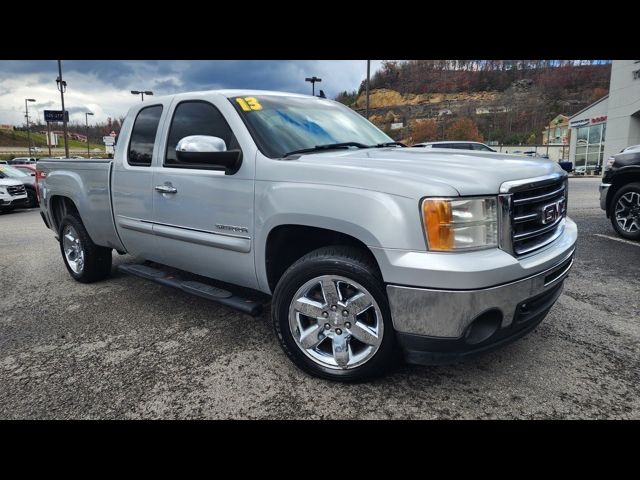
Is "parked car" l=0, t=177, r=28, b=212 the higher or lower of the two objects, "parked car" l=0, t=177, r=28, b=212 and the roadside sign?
the lower

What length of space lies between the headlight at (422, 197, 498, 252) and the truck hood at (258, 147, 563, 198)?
0.17 ft

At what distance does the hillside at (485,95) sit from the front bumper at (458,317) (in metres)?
90.7

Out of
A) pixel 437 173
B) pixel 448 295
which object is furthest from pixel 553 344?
pixel 437 173

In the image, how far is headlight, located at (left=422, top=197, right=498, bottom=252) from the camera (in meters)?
2.21

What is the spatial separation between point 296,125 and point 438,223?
5.04 feet

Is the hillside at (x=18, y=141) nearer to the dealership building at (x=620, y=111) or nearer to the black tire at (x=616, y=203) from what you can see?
the dealership building at (x=620, y=111)

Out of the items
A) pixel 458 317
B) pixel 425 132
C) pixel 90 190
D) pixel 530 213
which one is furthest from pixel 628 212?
pixel 425 132

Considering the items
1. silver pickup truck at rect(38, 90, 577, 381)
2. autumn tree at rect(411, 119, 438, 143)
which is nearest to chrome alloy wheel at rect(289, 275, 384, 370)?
silver pickup truck at rect(38, 90, 577, 381)

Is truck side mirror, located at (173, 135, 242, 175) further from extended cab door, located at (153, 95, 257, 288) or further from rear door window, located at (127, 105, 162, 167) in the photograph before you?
rear door window, located at (127, 105, 162, 167)

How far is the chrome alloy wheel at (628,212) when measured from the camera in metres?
6.45

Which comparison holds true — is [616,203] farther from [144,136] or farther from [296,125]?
[144,136]

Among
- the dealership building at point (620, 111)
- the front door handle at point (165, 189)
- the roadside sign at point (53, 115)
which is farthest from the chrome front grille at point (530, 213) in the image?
the roadside sign at point (53, 115)

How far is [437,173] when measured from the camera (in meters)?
2.36
